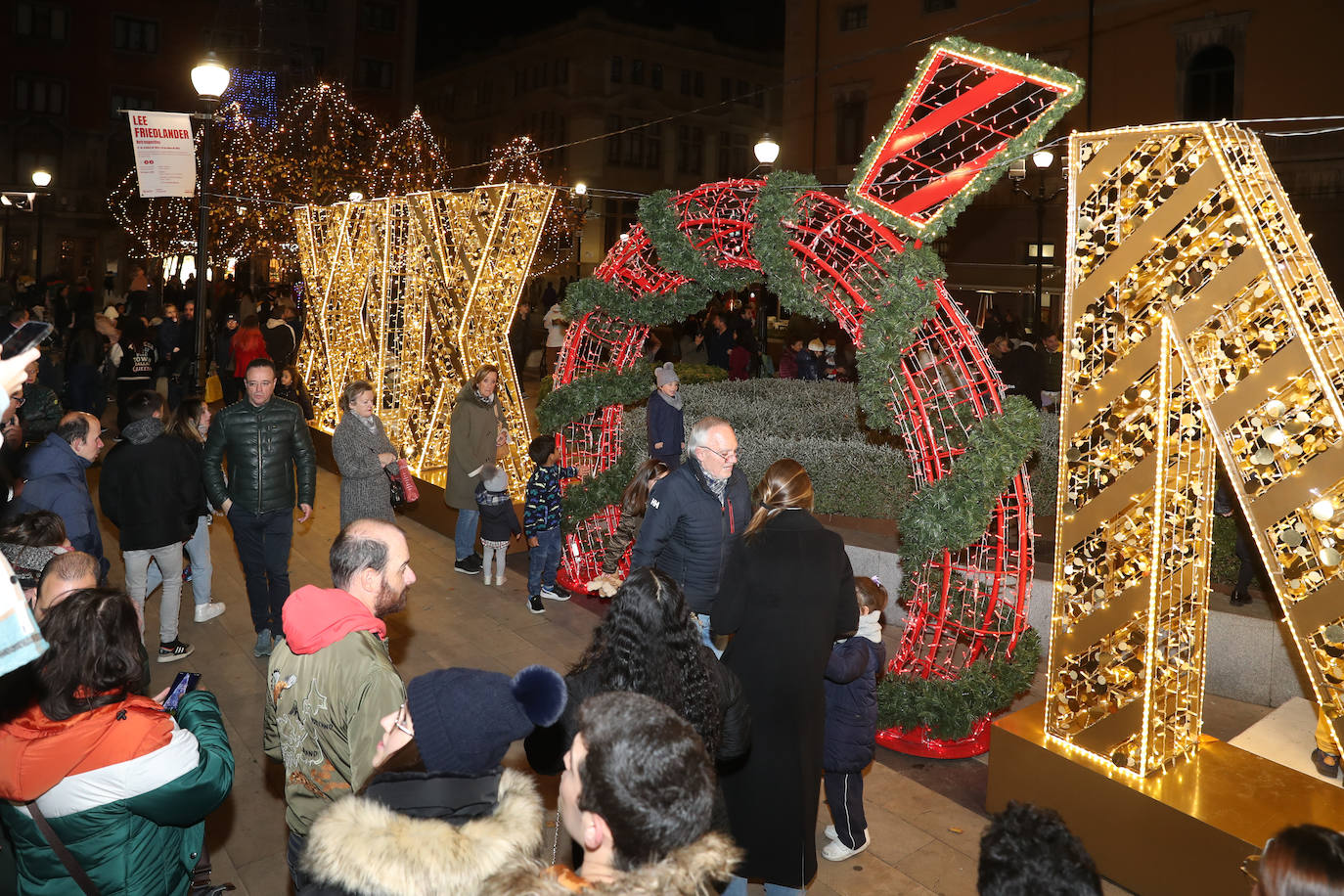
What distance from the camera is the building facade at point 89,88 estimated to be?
4009 cm

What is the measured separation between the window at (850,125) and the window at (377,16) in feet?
91.3

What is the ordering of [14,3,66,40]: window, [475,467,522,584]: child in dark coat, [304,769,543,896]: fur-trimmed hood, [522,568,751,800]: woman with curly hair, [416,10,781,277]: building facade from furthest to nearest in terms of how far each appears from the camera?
1. [416,10,781,277]: building facade
2. [14,3,66,40]: window
3. [475,467,522,584]: child in dark coat
4. [522,568,751,800]: woman with curly hair
5. [304,769,543,896]: fur-trimmed hood

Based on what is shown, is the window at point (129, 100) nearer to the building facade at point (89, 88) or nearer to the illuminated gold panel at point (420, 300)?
the building facade at point (89, 88)

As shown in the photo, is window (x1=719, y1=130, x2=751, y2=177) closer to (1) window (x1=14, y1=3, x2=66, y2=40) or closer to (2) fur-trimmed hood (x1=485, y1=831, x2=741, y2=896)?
(1) window (x1=14, y1=3, x2=66, y2=40)

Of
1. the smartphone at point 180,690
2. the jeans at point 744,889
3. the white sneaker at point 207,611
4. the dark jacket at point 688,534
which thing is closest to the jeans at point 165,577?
the white sneaker at point 207,611

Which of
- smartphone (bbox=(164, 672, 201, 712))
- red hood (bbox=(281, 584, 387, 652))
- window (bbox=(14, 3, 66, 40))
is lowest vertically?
smartphone (bbox=(164, 672, 201, 712))

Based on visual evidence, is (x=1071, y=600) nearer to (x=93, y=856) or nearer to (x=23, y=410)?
(x=93, y=856)

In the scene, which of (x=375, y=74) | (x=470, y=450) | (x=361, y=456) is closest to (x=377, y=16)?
(x=375, y=74)

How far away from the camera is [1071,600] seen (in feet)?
15.9

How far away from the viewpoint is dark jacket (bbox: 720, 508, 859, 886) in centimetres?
376

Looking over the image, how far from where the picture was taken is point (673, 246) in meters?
7.46

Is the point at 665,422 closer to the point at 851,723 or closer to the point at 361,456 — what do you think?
the point at 361,456

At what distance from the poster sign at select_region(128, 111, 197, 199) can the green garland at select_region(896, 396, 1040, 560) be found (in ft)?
31.3

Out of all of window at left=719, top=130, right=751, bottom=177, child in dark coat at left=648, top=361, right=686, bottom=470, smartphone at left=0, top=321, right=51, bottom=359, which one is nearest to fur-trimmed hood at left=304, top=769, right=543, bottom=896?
smartphone at left=0, top=321, right=51, bottom=359
